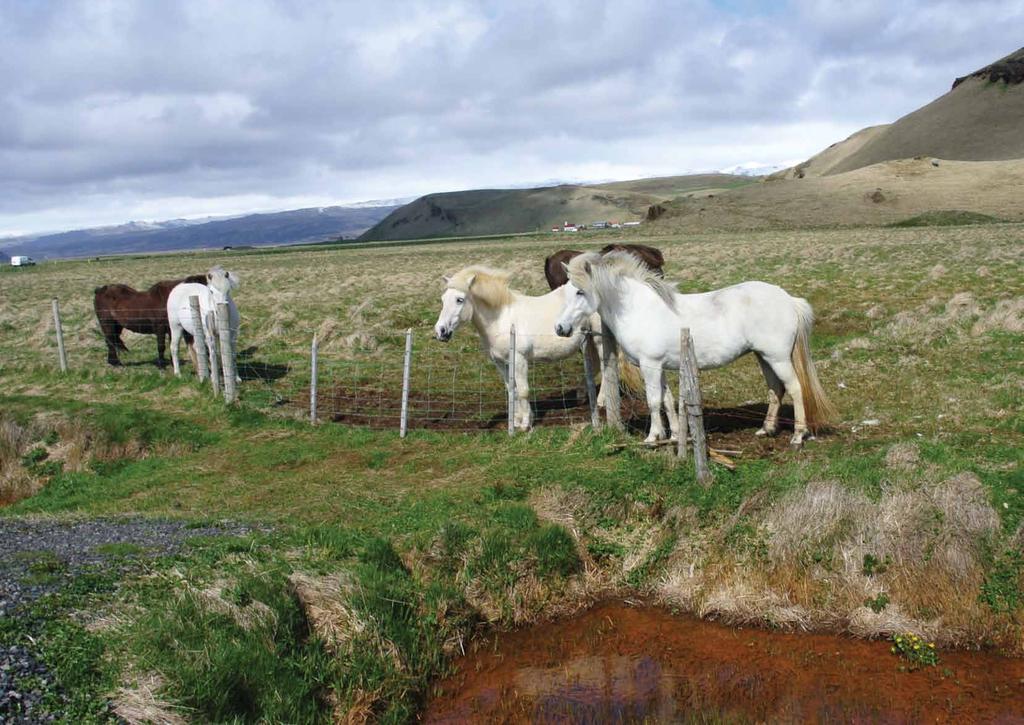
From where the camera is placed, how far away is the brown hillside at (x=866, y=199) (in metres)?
73.5

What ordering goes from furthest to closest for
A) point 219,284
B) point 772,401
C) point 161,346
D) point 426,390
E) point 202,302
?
point 161,346 → point 202,302 → point 219,284 → point 426,390 → point 772,401

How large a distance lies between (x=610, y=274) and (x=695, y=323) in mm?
1339

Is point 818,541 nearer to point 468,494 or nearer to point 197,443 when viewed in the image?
point 468,494

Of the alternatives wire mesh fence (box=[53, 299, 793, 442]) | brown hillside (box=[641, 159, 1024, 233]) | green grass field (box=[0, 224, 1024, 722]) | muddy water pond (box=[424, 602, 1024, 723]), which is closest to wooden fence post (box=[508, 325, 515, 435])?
green grass field (box=[0, 224, 1024, 722])

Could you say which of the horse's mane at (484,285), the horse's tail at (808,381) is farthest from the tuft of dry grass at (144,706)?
the horse's tail at (808,381)

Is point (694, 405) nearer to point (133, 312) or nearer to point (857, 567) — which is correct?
point (857, 567)

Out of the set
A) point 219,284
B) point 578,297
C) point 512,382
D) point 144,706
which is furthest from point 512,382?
point 219,284

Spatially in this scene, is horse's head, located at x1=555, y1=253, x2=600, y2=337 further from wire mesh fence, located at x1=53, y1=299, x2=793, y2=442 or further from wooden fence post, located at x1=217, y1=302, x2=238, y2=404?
wooden fence post, located at x1=217, y1=302, x2=238, y2=404

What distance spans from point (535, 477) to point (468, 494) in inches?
33.2

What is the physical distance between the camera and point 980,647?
253 inches

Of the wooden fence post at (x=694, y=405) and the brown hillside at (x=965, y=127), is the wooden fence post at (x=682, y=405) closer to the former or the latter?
the wooden fence post at (x=694, y=405)

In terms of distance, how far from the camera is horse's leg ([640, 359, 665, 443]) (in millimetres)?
10148

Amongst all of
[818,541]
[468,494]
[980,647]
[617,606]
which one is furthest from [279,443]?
[980,647]

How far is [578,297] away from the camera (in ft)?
33.8
